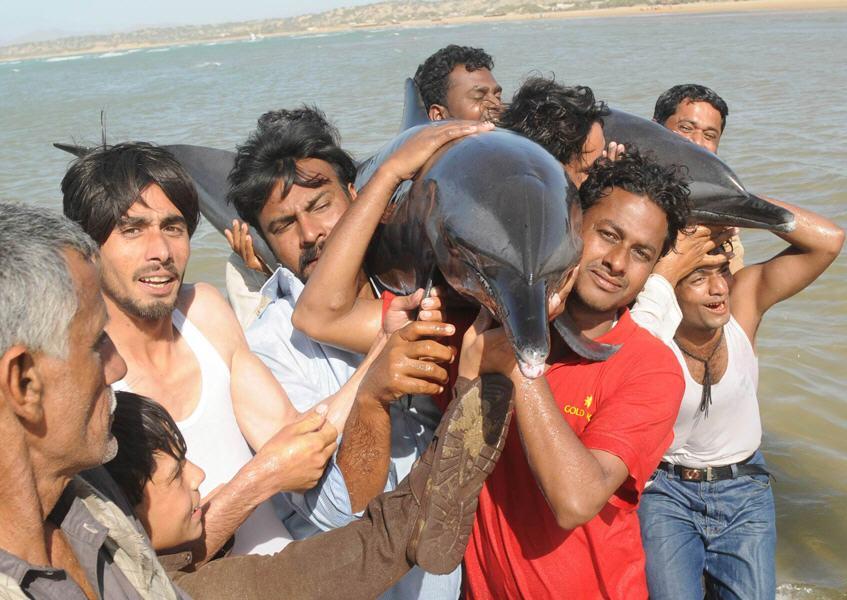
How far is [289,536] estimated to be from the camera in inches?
99.8

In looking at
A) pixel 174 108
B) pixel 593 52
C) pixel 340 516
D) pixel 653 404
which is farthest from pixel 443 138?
pixel 593 52

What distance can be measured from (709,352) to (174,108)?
59.1 feet

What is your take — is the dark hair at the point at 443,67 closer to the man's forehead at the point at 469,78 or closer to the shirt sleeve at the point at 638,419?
the man's forehead at the point at 469,78

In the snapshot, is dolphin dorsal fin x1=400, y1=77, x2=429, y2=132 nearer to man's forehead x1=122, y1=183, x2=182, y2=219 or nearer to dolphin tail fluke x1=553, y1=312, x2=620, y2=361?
man's forehead x1=122, y1=183, x2=182, y2=219

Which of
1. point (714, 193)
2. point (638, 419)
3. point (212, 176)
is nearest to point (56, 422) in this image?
point (638, 419)

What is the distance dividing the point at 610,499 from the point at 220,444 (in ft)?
3.50

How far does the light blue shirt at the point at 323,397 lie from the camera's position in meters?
2.54

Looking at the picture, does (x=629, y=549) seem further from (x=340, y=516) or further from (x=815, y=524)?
(x=815, y=524)

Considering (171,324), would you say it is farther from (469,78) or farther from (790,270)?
(469,78)

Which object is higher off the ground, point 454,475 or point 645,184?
point 645,184

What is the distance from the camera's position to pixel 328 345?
254 cm

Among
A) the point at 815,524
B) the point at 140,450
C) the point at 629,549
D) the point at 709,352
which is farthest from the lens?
the point at 815,524

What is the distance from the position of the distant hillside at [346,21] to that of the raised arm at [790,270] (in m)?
59.7

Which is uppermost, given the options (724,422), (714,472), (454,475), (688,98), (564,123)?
(564,123)
